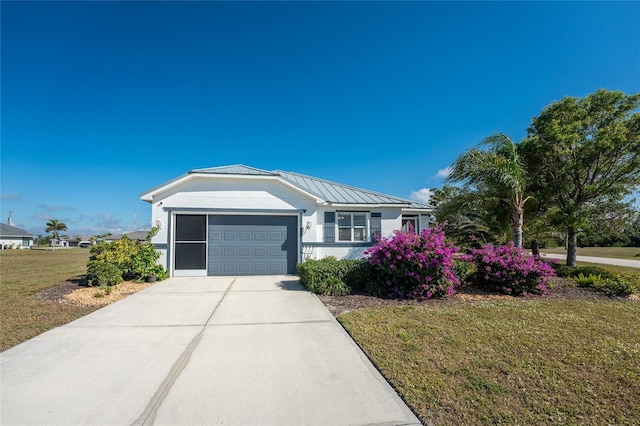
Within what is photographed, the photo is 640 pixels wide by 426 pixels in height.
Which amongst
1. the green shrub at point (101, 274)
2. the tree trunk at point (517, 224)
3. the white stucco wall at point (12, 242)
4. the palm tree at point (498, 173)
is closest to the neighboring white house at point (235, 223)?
the green shrub at point (101, 274)

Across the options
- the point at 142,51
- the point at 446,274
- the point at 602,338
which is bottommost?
the point at 602,338

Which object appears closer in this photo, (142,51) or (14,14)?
(14,14)

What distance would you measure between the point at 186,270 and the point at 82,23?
29.4ft

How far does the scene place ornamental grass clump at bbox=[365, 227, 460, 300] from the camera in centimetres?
738

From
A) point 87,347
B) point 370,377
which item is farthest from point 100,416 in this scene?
point 370,377

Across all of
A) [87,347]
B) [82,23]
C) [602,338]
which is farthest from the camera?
[82,23]

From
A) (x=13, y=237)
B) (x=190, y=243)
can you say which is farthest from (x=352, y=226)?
(x=13, y=237)

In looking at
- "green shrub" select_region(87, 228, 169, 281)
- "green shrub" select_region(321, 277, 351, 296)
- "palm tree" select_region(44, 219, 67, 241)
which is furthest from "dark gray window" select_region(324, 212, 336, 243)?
"palm tree" select_region(44, 219, 67, 241)

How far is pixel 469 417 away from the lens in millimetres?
2693

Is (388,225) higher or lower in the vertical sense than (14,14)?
lower

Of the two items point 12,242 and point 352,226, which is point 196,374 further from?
point 12,242

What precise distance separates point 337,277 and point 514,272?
4992 mm

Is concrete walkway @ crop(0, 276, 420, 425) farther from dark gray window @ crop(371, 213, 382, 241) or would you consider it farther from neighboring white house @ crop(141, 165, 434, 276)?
dark gray window @ crop(371, 213, 382, 241)

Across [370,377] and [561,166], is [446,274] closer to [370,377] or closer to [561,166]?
[370,377]
